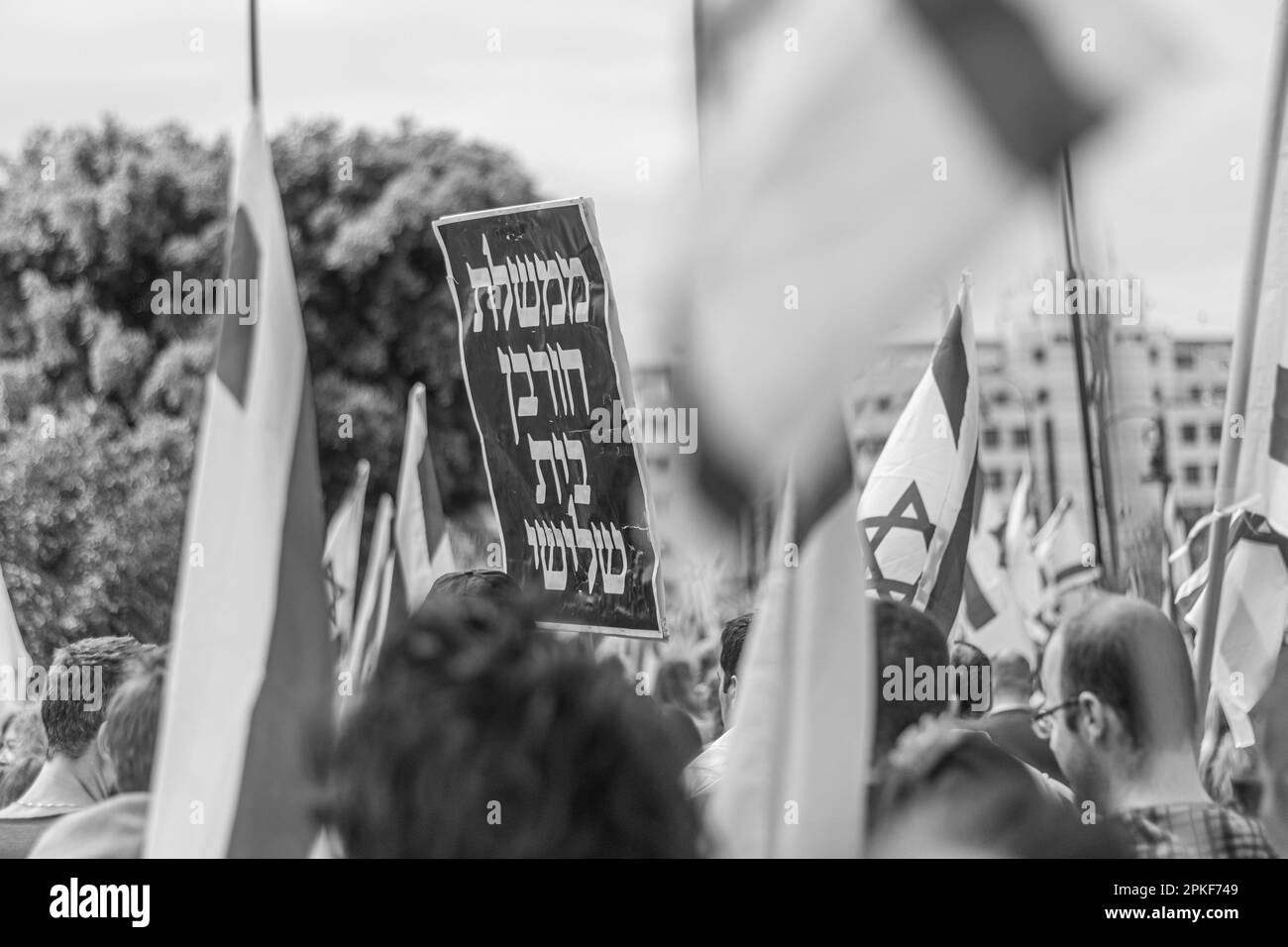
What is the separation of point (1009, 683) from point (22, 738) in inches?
125

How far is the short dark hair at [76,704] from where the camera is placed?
3.77 meters

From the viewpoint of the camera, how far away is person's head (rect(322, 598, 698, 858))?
1.55 metres

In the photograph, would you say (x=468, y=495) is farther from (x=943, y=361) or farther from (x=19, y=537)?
(x=943, y=361)

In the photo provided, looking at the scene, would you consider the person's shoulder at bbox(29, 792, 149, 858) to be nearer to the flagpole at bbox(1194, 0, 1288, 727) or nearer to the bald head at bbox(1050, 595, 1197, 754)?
the bald head at bbox(1050, 595, 1197, 754)

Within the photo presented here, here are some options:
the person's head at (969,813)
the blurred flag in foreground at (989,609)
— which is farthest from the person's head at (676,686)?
the person's head at (969,813)

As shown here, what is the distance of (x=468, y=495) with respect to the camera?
80.8 feet

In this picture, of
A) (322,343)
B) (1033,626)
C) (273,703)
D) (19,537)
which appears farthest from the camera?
(322,343)

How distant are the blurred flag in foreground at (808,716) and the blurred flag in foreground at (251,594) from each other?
2.15 feet

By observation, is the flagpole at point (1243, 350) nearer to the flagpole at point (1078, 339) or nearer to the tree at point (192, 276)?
the flagpole at point (1078, 339)

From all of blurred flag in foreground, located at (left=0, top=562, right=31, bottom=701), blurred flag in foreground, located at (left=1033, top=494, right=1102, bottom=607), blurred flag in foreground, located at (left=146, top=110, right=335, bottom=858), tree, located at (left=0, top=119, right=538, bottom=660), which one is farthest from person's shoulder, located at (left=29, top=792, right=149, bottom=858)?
tree, located at (left=0, top=119, right=538, bottom=660)

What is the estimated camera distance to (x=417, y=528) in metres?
7.97

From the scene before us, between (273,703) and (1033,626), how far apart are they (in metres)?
9.79
